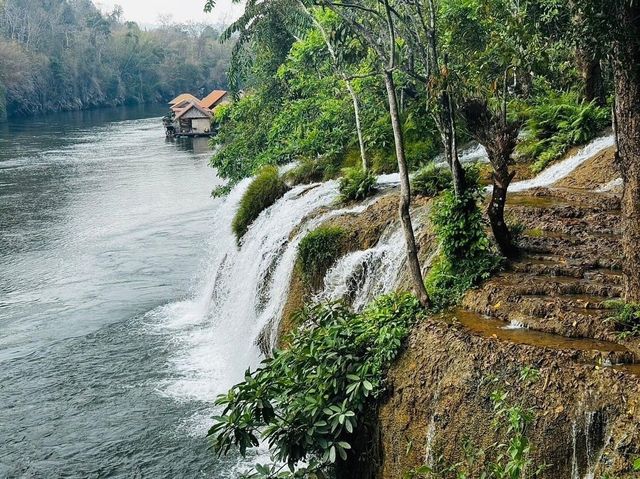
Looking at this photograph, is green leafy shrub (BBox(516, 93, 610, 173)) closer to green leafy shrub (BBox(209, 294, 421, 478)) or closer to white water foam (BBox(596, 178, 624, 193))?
white water foam (BBox(596, 178, 624, 193))

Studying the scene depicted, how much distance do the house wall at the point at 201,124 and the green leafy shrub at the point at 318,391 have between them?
5431 centimetres

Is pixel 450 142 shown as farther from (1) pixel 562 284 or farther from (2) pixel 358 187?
(2) pixel 358 187

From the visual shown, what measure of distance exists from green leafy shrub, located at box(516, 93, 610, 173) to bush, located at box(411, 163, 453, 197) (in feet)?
10.7

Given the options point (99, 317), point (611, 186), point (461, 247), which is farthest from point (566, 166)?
point (99, 317)

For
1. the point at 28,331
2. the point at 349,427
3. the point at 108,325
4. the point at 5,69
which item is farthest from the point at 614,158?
the point at 5,69

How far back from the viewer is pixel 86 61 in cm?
10256

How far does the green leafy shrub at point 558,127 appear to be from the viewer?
15805mm

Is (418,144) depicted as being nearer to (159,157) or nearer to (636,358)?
(636,358)

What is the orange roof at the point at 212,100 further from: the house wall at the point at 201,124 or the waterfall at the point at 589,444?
the waterfall at the point at 589,444

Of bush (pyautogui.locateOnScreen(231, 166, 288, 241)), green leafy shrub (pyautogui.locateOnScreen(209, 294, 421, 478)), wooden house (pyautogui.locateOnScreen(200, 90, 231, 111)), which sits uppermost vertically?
wooden house (pyautogui.locateOnScreen(200, 90, 231, 111))

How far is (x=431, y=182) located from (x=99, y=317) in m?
9.29

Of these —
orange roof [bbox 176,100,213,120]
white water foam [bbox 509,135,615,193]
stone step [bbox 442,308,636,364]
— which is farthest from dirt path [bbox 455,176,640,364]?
orange roof [bbox 176,100,213,120]

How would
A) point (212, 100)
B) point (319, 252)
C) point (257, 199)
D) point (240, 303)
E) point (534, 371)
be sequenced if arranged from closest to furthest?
point (534, 371) → point (319, 252) → point (240, 303) → point (257, 199) → point (212, 100)

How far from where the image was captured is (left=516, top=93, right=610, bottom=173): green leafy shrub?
15.8 m
